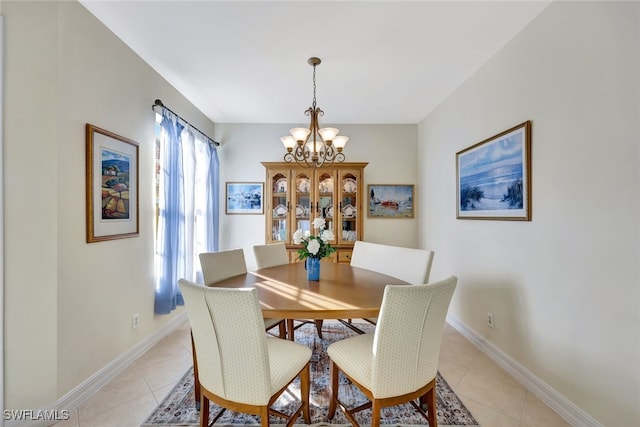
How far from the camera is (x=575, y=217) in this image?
1.61 meters

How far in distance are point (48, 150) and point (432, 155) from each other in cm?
356

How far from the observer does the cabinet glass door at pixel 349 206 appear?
12.2 feet

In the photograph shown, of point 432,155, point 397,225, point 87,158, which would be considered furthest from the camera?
point 397,225

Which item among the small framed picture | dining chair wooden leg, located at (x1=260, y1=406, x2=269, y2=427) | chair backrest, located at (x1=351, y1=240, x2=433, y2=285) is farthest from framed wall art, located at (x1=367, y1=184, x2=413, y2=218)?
dining chair wooden leg, located at (x1=260, y1=406, x2=269, y2=427)

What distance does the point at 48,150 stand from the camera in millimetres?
1578

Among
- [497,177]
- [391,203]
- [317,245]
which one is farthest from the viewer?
[391,203]

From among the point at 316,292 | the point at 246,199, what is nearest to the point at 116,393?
the point at 316,292

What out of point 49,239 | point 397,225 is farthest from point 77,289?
point 397,225

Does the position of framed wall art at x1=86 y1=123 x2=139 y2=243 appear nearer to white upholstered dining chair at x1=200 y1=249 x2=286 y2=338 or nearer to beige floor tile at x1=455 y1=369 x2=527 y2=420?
white upholstered dining chair at x1=200 y1=249 x2=286 y2=338

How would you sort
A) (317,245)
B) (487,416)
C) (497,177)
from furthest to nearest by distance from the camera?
(497,177) < (317,245) < (487,416)

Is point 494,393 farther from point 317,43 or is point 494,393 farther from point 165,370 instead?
point 317,43

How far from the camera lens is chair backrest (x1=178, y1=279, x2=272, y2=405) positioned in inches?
45.4

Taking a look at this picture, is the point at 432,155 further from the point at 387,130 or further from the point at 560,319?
the point at 560,319

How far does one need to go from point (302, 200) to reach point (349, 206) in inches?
25.3
